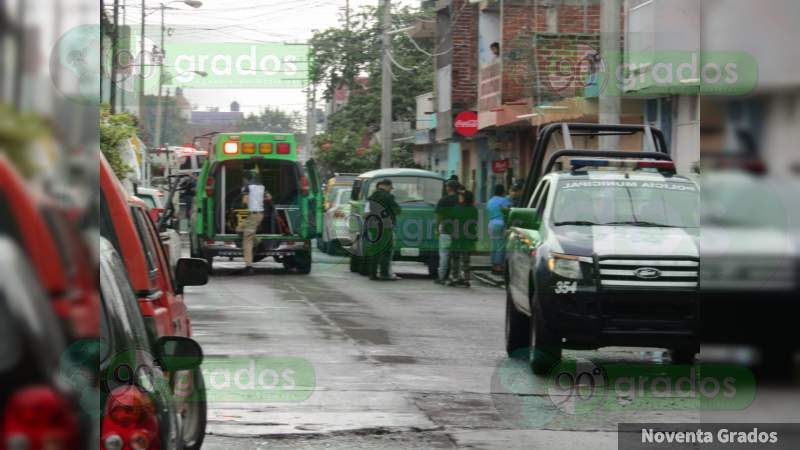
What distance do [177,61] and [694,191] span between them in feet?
13.7

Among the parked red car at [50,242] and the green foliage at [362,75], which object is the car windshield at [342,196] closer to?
the green foliage at [362,75]

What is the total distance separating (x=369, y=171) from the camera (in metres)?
14.6

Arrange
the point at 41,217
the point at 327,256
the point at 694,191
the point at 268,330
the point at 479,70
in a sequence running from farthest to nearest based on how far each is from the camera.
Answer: the point at 327,256
the point at 479,70
the point at 268,330
the point at 694,191
the point at 41,217

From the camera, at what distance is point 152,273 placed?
19.5 ft

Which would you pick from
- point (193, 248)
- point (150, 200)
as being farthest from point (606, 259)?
point (193, 248)

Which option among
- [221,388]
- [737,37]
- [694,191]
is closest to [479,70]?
[694,191]

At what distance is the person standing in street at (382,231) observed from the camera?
1745 centimetres

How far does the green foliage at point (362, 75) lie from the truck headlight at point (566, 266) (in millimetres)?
2245

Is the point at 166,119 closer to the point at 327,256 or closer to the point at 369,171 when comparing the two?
the point at 369,171

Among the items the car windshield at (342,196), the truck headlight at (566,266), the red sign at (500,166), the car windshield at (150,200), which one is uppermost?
the red sign at (500,166)

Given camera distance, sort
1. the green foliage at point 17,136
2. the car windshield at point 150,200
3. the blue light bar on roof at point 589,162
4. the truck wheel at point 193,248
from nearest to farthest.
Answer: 1. the green foliage at point 17,136
2. the blue light bar on roof at point 589,162
3. the car windshield at point 150,200
4. the truck wheel at point 193,248

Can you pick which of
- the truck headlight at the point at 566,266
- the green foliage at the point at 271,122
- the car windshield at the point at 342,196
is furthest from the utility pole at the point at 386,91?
the car windshield at the point at 342,196

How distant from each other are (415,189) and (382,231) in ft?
4.77

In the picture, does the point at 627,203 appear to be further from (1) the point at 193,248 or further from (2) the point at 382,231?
(2) the point at 382,231
